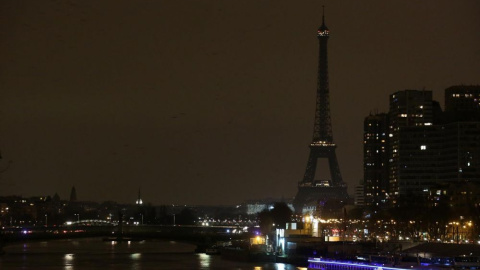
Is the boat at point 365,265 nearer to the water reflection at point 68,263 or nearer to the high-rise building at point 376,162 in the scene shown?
the water reflection at point 68,263

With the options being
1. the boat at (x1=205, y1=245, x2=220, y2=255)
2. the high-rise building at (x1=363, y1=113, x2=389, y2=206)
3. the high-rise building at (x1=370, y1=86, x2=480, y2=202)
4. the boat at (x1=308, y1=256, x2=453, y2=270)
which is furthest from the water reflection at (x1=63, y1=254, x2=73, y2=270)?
the high-rise building at (x1=363, y1=113, x2=389, y2=206)

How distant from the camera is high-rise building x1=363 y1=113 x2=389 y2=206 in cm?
19188

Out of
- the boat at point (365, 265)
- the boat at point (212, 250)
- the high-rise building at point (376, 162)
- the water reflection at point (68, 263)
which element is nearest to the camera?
the boat at point (365, 265)

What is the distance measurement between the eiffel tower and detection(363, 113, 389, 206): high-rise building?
6843mm

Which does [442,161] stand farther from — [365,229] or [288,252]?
[288,252]

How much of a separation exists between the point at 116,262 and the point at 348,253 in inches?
869

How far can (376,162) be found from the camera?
19500 cm

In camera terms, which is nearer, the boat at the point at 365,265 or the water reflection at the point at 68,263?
the boat at the point at 365,265

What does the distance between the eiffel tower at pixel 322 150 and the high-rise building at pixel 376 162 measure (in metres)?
6.84

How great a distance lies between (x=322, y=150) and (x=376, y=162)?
14.5 metres

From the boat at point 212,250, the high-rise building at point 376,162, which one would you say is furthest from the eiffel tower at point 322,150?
the boat at point 212,250

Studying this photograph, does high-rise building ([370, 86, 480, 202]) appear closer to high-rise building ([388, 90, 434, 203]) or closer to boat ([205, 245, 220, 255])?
high-rise building ([388, 90, 434, 203])

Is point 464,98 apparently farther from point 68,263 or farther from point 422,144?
point 68,263

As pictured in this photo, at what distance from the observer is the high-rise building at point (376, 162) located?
191875 mm
